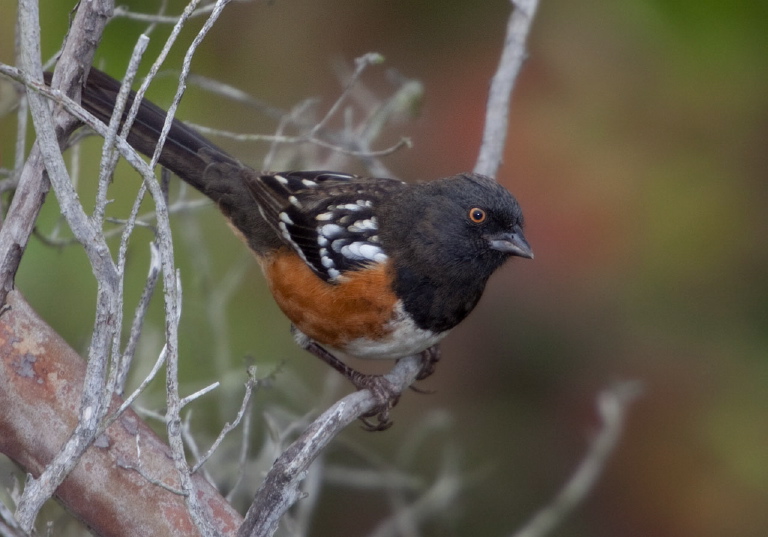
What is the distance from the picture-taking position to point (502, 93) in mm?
2535

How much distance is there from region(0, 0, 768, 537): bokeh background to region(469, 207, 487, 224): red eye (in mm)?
1082

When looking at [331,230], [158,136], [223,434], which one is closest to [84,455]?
[223,434]

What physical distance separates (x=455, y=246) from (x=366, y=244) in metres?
0.24

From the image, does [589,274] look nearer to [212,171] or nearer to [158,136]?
[212,171]

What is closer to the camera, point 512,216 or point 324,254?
point 512,216

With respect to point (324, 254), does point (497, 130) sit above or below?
above

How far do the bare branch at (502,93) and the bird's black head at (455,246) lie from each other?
0.68 feet

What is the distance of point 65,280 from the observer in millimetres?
2834

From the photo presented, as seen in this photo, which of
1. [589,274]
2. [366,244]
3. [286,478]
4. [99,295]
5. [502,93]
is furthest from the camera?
[589,274]

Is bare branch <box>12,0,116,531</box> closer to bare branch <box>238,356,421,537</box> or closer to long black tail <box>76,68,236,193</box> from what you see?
bare branch <box>238,356,421,537</box>

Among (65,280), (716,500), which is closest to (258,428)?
(65,280)

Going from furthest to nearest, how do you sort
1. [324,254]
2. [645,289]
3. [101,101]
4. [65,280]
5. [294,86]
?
[294,86] → [645,289] → [65,280] → [324,254] → [101,101]

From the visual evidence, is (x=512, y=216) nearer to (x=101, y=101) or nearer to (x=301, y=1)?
(x=101, y=101)

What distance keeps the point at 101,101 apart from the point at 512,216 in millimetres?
1020
